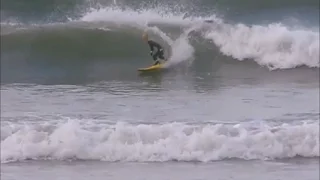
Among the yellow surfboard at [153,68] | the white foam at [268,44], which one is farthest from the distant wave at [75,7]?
the yellow surfboard at [153,68]

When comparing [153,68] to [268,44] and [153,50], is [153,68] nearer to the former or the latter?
[153,50]

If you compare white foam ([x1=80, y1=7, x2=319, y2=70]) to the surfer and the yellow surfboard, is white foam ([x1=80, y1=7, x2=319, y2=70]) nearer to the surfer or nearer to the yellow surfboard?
the surfer

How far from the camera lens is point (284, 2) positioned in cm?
772

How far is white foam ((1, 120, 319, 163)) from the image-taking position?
431cm

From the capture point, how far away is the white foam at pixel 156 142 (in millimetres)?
4309

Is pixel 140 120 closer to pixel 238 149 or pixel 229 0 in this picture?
pixel 238 149

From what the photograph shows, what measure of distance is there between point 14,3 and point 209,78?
1896 millimetres

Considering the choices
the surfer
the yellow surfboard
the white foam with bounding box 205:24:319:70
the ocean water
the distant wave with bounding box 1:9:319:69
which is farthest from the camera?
the white foam with bounding box 205:24:319:70

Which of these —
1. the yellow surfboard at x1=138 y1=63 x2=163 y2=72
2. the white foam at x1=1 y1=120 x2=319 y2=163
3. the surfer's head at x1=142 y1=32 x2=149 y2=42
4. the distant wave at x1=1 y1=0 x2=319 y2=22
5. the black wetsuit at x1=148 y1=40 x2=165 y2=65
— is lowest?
the white foam at x1=1 y1=120 x2=319 y2=163

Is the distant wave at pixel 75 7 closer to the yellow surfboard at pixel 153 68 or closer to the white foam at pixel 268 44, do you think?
the white foam at pixel 268 44

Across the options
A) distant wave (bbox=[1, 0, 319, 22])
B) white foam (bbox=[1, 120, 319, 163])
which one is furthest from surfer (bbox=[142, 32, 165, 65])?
white foam (bbox=[1, 120, 319, 163])

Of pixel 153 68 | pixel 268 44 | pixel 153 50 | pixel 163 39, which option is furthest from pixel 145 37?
pixel 268 44

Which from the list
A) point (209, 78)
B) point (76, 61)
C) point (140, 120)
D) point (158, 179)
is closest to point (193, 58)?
point (209, 78)

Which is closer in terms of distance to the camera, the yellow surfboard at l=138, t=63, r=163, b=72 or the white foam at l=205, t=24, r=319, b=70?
the yellow surfboard at l=138, t=63, r=163, b=72
